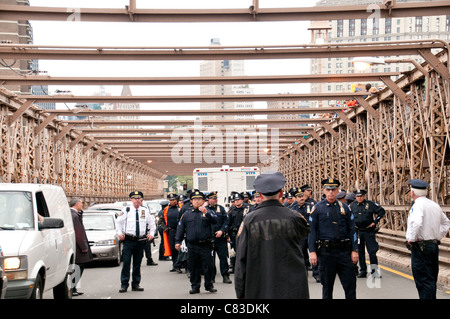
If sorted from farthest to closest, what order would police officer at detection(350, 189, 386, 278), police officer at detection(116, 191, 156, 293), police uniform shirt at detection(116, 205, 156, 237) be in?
police officer at detection(350, 189, 386, 278) → police uniform shirt at detection(116, 205, 156, 237) → police officer at detection(116, 191, 156, 293)

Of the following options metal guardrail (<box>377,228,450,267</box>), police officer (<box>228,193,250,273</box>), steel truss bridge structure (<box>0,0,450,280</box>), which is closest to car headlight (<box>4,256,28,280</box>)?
steel truss bridge structure (<box>0,0,450,280</box>)

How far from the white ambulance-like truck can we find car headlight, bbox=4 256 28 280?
17.8m

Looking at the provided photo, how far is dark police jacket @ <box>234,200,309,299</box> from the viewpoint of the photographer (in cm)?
539

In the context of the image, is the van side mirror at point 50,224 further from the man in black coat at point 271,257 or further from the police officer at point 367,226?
the police officer at point 367,226

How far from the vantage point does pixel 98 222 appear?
18.6 metres

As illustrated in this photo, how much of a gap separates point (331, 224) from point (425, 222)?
1283mm

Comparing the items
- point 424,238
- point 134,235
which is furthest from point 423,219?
point 134,235

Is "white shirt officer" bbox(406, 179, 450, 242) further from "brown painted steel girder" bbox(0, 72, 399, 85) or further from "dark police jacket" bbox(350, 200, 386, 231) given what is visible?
"brown painted steel girder" bbox(0, 72, 399, 85)

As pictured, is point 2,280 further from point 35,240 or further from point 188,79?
point 188,79

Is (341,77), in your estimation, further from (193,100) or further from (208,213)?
(208,213)

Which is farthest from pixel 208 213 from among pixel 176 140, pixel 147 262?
pixel 176 140

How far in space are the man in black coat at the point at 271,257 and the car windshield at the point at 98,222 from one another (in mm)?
13384

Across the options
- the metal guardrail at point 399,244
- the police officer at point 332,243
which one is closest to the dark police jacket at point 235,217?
the metal guardrail at point 399,244

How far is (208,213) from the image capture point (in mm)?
12711
